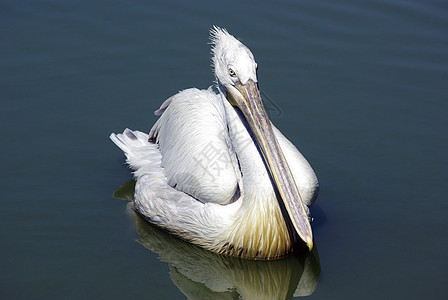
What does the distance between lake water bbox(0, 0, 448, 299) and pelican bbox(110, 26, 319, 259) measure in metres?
0.17

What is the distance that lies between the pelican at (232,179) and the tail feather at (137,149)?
209 millimetres

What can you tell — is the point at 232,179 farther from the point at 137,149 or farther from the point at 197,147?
the point at 137,149

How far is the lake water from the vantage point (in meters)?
4.27

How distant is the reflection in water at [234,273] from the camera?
417 centimetres

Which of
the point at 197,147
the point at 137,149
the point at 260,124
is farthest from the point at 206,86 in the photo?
the point at 260,124

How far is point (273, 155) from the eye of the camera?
396 cm

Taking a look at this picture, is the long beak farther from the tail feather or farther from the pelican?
the tail feather

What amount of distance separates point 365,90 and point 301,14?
157 cm

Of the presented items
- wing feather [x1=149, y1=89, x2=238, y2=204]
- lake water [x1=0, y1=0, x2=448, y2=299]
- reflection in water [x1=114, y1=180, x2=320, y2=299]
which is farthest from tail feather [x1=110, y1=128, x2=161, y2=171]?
reflection in water [x1=114, y1=180, x2=320, y2=299]

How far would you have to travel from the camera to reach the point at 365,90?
20.8 ft

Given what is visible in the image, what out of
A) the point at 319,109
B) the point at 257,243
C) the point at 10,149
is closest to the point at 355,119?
the point at 319,109

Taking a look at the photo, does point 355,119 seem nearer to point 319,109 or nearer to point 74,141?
point 319,109

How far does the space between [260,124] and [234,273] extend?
3.51 ft

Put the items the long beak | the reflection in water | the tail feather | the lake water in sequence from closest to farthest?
the long beak, the reflection in water, the lake water, the tail feather
